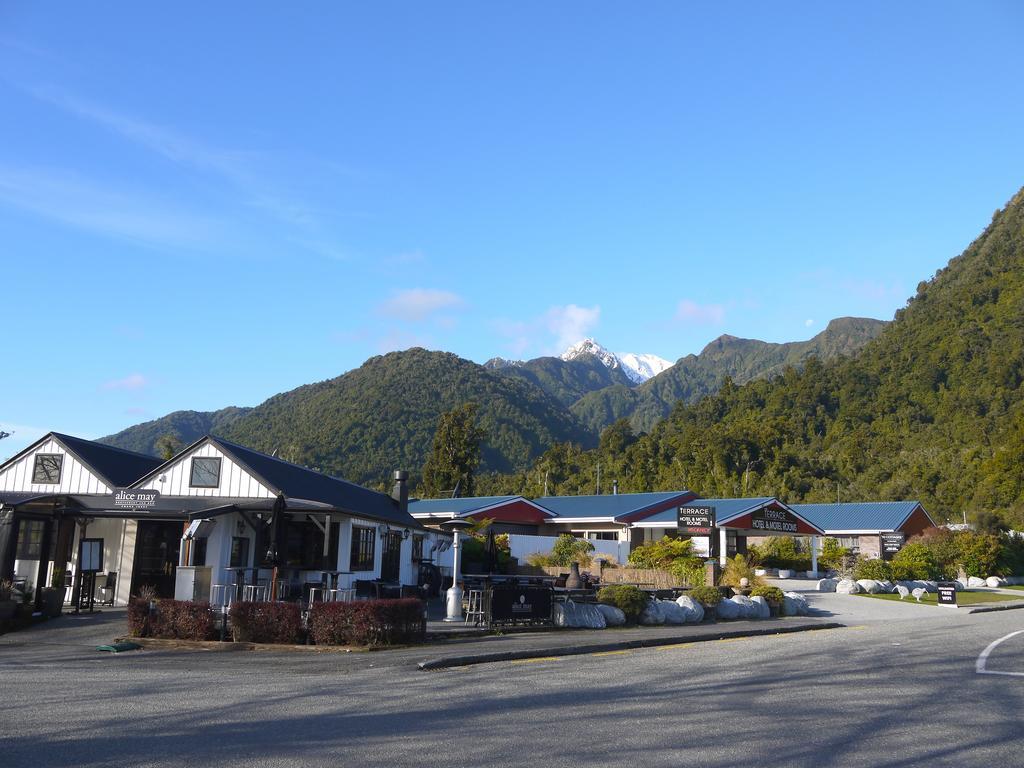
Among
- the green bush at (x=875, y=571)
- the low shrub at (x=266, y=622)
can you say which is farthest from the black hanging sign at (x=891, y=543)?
the low shrub at (x=266, y=622)

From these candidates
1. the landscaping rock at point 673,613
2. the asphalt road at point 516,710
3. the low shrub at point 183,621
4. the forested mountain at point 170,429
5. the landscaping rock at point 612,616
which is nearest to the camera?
the asphalt road at point 516,710

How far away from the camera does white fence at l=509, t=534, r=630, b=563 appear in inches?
1551

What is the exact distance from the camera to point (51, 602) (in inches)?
838

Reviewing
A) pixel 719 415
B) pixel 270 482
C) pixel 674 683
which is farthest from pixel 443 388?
pixel 674 683

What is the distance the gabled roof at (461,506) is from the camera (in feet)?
140

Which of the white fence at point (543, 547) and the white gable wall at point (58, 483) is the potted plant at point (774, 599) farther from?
the white gable wall at point (58, 483)

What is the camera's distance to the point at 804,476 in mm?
85375

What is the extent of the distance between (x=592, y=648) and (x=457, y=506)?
94.2 feet

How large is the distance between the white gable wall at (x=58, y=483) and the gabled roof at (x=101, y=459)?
107 mm

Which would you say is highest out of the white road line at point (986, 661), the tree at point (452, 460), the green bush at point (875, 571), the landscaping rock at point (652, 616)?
the tree at point (452, 460)

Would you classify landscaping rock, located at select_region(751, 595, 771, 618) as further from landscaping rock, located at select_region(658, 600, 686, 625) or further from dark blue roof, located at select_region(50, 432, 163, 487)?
dark blue roof, located at select_region(50, 432, 163, 487)

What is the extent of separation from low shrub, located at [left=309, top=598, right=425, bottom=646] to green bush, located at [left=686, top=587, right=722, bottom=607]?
9.88 m

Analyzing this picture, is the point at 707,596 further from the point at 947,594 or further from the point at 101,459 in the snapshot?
the point at 101,459

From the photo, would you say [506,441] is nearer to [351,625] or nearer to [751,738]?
→ [351,625]
